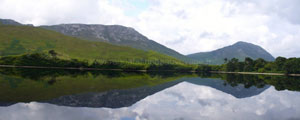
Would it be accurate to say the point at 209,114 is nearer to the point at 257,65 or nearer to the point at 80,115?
the point at 80,115

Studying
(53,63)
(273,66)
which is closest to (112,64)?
(53,63)

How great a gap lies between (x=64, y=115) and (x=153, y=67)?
597 feet

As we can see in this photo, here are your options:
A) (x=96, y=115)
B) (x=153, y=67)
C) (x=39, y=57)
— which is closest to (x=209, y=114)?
(x=96, y=115)

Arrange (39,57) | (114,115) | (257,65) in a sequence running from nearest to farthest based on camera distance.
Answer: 1. (114,115)
2. (39,57)
3. (257,65)

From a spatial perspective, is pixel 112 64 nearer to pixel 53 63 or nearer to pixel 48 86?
pixel 53 63

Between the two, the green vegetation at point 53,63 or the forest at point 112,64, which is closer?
the forest at point 112,64

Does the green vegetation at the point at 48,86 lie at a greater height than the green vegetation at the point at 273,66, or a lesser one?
lesser

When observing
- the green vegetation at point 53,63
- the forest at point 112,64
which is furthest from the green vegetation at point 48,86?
the forest at point 112,64

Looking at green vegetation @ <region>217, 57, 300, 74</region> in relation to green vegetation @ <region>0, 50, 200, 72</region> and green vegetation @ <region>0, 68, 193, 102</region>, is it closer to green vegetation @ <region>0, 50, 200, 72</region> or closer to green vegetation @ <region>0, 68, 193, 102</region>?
green vegetation @ <region>0, 50, 200, 72</region>

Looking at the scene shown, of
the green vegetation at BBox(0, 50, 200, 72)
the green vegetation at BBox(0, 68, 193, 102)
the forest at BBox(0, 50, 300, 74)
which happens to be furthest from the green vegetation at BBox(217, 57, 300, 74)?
the green vegetation at BBox(0, 68, 193, 102)

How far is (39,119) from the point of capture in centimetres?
1669

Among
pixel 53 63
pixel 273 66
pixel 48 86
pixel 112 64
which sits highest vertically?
pixel 273 66

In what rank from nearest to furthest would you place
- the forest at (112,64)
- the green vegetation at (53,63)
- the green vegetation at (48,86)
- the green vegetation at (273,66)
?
the green vegetation at (48,86)
the green vegetation at (273,66)
the forest at (112,64)
the green vegetation at (53,63)

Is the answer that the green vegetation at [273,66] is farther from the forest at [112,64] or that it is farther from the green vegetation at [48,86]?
the green vegetation at [48,86]
